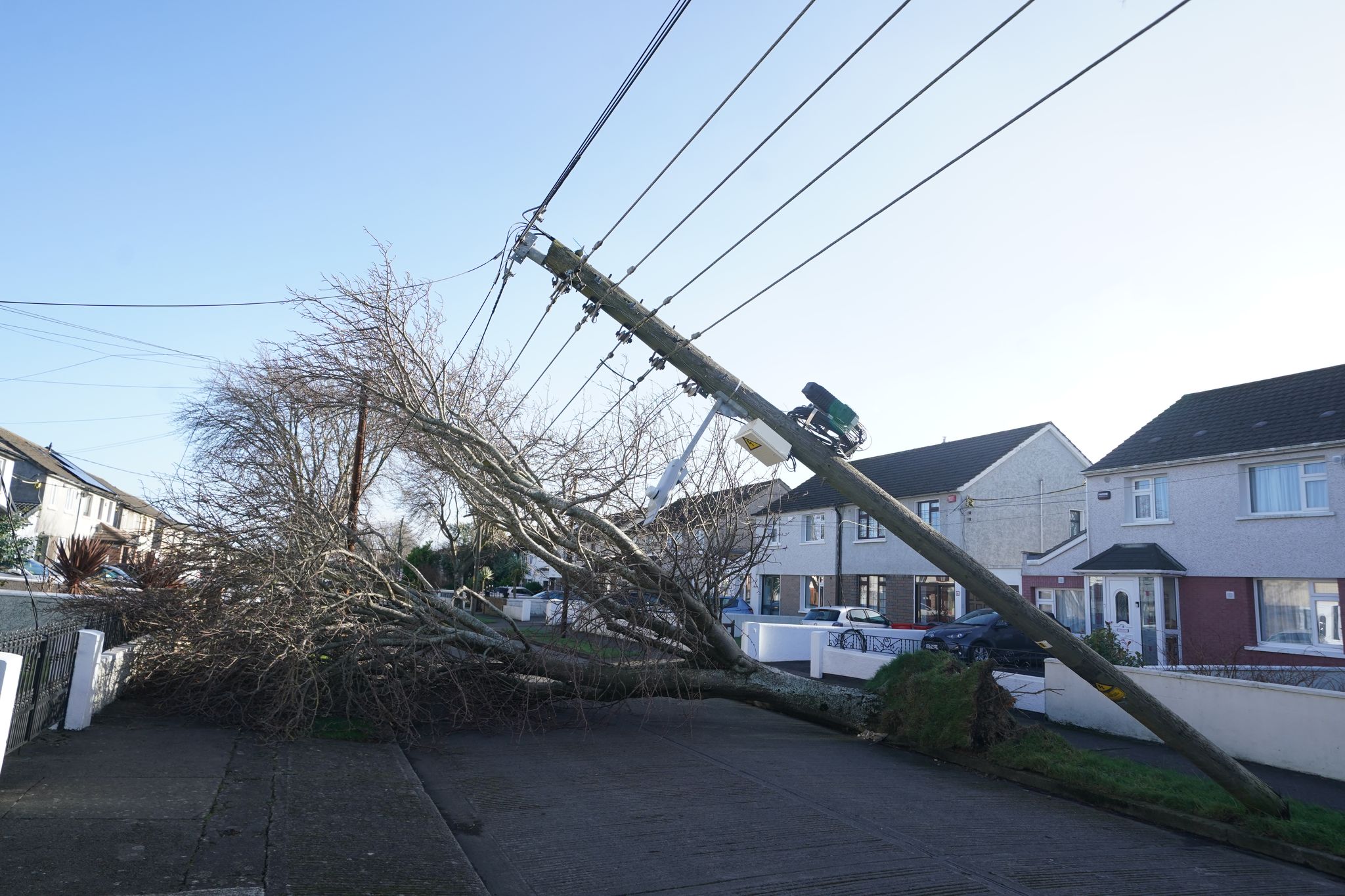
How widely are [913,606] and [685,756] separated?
20.8 meters

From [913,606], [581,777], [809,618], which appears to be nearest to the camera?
[581,777]

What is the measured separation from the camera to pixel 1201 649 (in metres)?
20.2

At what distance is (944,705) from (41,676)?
32.8 feet

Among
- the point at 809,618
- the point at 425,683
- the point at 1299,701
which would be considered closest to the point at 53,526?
the point at 809,618

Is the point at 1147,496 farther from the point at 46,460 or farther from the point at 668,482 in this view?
the point at 46,460

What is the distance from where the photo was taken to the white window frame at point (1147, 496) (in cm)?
2190

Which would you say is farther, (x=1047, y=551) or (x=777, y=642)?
(x=1047, y=551)

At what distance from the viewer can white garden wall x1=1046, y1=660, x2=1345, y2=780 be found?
9.98 meters

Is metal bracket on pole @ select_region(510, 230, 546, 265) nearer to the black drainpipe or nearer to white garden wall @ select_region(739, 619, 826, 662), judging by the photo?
white garden wall @ select_region(739, 619, 826, 662)

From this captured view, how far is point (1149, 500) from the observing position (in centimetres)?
2259

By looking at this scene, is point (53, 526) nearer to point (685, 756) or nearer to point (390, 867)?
point (685, 756)

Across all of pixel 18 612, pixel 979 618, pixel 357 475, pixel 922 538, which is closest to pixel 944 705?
pixel 922 538

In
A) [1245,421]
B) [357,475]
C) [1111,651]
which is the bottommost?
[1111,651]

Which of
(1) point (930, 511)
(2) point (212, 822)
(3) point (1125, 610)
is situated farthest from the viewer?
(1) point (930, 511)
